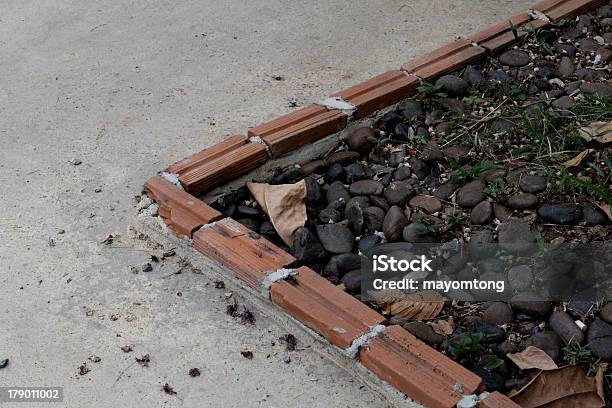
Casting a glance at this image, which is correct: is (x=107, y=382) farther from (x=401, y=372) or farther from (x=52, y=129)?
(x=52, y=129)

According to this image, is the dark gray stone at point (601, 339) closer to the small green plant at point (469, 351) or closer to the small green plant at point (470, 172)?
the small green plant at point (469, 351)

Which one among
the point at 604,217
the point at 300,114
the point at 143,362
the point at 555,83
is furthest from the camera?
the point at 555,83

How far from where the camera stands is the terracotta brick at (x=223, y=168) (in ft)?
9.67

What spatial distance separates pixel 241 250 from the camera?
105 inches

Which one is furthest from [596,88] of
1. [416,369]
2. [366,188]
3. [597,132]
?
[416,369]

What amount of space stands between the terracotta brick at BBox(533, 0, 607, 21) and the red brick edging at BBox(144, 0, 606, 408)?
85 mm

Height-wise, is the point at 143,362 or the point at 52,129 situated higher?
the point at 52,129

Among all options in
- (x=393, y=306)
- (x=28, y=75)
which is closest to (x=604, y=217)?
(x=393, y=306)

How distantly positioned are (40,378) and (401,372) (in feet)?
3.22

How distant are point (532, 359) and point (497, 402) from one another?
0.24 m

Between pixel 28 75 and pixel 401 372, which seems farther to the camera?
pixel 28 75

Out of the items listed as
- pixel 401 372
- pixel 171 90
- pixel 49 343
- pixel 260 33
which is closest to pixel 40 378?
pixel 49 343

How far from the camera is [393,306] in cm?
254

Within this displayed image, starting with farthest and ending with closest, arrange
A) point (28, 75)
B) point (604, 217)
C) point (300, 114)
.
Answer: point (28, 75) → point (300, 114) → point (604, 217)
